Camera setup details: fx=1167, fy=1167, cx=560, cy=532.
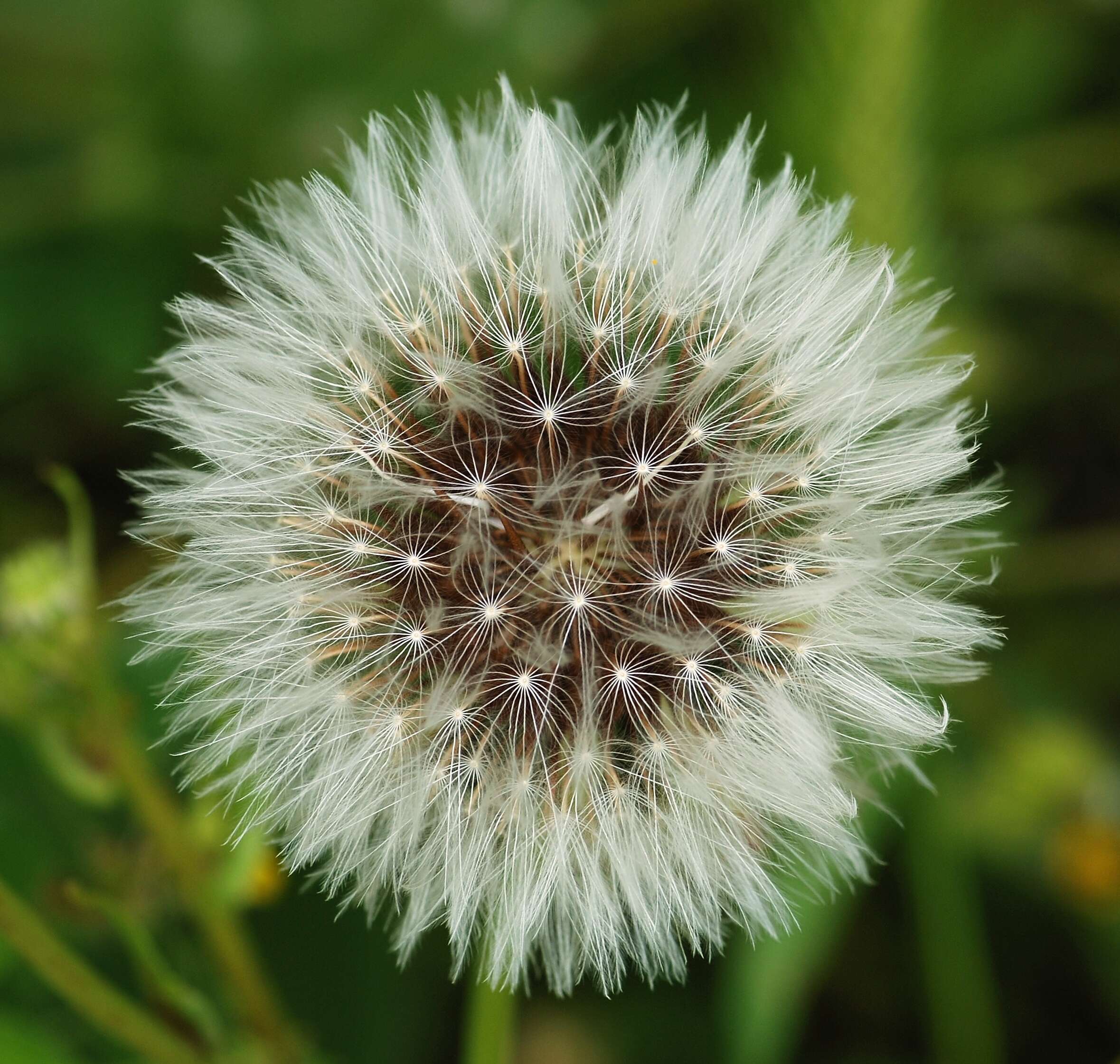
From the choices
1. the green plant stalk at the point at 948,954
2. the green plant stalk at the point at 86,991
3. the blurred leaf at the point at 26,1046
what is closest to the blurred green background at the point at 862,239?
the green plant stalk at the point at 948,954

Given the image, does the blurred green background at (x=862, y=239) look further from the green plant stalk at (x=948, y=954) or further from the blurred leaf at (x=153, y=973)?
the blurred leaf at (x=153, y=973)

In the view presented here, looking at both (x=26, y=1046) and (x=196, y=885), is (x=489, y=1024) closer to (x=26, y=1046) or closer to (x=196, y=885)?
(x=196, y=885)

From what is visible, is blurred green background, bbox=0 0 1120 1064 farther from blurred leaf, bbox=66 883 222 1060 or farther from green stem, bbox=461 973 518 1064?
green stem, bbox=461 973 518 1064

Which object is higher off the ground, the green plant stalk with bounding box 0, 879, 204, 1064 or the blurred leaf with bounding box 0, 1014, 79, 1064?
the green plant stalk with bounding box 0, 879, 204, 1064

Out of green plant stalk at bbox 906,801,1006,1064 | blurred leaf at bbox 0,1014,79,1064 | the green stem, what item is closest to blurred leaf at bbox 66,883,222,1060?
blurred leaf at bbox 0,1014,79,1064

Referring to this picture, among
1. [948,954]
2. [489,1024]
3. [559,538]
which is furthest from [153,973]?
[948,954]

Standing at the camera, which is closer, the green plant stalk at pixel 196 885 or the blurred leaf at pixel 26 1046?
the green plant stalk at pixel 196 885
